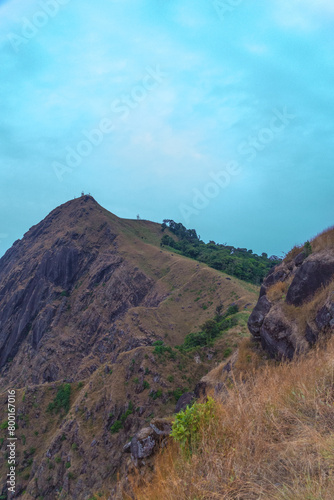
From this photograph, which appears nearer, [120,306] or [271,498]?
[271,498]

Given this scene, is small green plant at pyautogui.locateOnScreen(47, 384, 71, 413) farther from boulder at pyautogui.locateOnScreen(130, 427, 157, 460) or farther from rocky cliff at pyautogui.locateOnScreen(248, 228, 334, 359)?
boulder at pyautogui.locateOnScreen(130, 427, 157, 460)

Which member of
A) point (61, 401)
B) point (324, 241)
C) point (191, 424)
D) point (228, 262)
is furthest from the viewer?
point (228, 262)

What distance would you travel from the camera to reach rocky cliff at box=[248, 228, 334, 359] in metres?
11.4

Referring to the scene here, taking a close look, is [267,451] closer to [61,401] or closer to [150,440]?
[150,440]

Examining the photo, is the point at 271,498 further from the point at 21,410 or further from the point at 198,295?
the point at 198,295

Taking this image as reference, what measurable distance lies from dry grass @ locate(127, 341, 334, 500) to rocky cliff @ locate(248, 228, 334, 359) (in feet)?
20.3

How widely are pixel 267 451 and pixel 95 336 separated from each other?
6089 cm

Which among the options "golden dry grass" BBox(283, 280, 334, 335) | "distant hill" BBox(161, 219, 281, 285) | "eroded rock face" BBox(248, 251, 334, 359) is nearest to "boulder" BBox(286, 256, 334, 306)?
"eroded rock face" BBox(248, 251, 334, 359)

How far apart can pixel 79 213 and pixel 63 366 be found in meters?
57.4

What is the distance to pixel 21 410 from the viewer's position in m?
33.3

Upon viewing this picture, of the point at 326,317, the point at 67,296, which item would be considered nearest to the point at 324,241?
the point at 326,317

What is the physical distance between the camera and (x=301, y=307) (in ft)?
43.1

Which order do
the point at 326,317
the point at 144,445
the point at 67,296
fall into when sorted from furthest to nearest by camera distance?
1. the point at 67,296
2. the point at 326,317
3. the point at 144,445

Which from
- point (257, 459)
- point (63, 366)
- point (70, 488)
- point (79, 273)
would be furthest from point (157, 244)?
point (257, 459)
